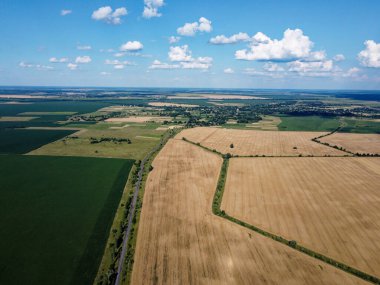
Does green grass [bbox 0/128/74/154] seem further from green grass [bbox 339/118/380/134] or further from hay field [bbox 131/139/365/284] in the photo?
green grass [bbox 339/118/380/134]

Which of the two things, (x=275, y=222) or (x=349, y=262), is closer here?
(x=349, y=262)

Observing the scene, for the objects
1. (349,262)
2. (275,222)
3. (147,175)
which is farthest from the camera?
(147,175)

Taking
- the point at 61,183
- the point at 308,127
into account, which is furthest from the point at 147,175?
the point at 308,127

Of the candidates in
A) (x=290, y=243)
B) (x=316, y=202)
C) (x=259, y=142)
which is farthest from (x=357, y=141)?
(x=290, y=243)

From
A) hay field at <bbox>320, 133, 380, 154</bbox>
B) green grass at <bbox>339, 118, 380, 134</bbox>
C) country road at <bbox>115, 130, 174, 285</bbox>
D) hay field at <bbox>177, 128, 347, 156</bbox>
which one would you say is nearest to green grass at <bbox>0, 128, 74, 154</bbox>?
country road at <bbox>115, 130, 174, 285</bbox>

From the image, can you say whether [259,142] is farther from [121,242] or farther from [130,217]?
[121,242]

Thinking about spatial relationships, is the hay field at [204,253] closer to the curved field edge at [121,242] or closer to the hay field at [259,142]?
the curved field edge at [121,242]

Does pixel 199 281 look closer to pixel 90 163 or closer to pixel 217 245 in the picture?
pixel 217 245
